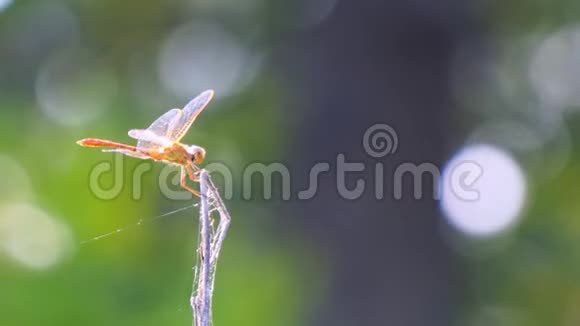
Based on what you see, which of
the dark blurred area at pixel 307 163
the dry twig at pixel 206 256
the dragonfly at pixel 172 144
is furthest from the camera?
the dark blurred area at pixel 307 163

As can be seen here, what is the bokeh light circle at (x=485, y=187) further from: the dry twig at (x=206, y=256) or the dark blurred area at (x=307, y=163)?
the dry twig at (x=206, y=256)

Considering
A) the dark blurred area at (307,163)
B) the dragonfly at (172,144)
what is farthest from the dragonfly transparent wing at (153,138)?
the dark blurred area at (307,163)

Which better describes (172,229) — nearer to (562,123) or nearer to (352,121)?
(352,121)

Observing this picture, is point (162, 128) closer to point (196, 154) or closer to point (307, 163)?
point (196, 154)

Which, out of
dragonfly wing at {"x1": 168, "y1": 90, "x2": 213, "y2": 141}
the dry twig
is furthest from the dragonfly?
the dry twig

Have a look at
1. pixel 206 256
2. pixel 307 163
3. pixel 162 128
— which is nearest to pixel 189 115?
pixel 162 128
